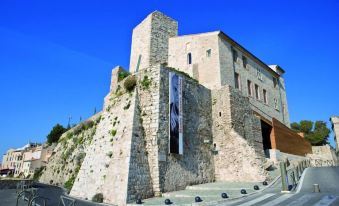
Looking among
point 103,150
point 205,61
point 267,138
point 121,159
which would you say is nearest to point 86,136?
point 103,150

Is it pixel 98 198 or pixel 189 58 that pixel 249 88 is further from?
pixel 98 198

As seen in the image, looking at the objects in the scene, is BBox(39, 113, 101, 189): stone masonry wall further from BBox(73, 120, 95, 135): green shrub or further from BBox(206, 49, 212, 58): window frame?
BBox(206, 49, 212, 58): window frame

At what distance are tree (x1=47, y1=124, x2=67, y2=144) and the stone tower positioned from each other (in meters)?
26.0

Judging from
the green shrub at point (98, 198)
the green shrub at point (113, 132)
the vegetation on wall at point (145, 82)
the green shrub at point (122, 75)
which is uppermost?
the green shrub at point (122, 75)

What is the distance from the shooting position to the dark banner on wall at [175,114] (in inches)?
573

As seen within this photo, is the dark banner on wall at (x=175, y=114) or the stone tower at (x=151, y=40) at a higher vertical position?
the stone tower at (x=151, y=40)

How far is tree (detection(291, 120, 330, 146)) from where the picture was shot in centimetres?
4325

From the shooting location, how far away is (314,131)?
45875mm

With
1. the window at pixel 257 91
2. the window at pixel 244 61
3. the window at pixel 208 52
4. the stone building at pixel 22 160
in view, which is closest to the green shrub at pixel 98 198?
the window at pixel 208 52

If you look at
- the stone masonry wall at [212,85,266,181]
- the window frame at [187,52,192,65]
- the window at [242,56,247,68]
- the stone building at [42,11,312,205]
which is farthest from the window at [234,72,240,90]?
the window frame at [187,52,192,65]

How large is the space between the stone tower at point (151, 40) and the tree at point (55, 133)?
26006 millimetres

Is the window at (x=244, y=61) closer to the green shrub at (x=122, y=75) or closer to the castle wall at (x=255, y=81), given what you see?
the castle wall at (x=255, y=81)

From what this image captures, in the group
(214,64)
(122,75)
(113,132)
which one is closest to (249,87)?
(214,64)

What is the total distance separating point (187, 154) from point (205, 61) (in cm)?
1098
